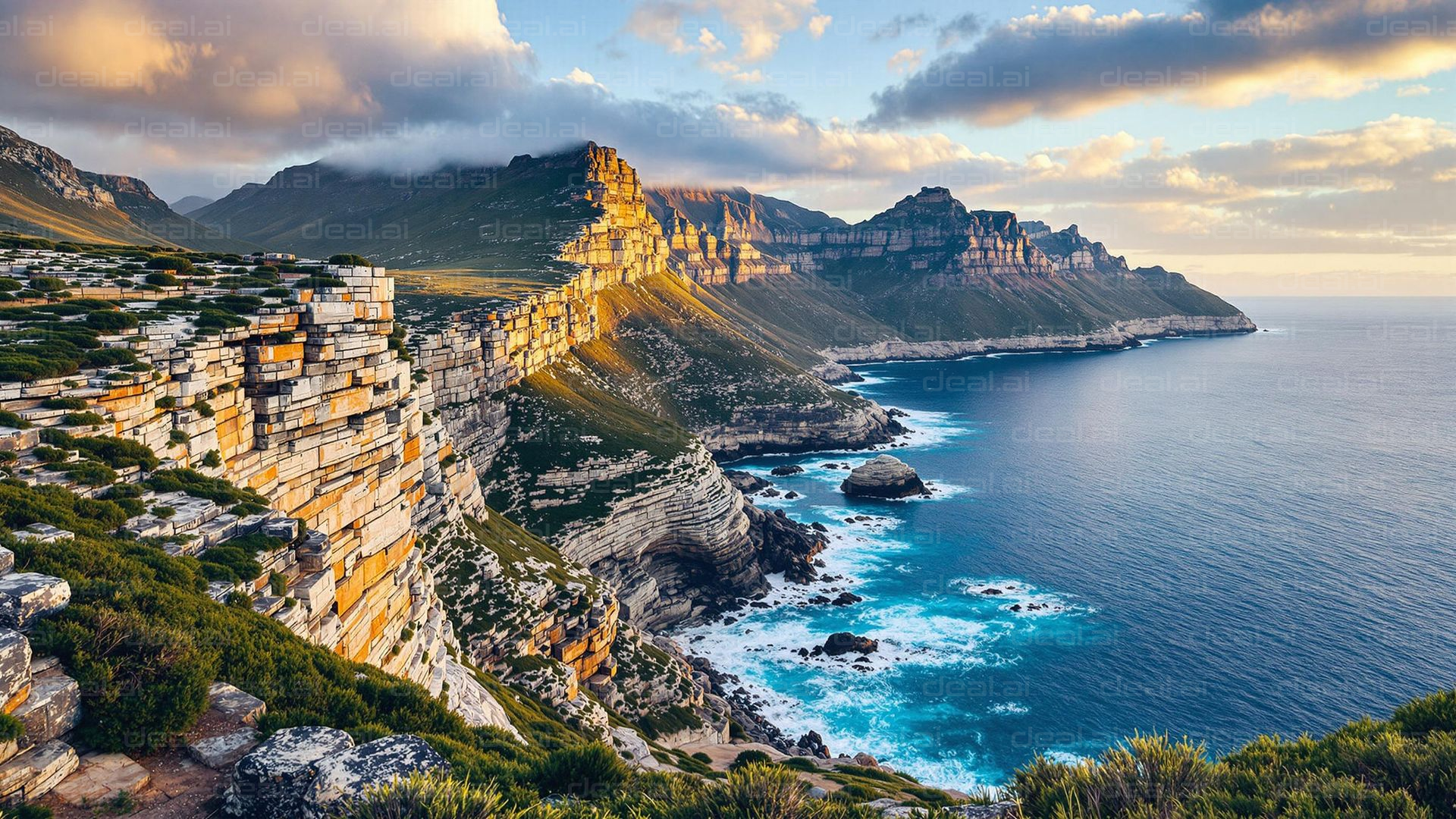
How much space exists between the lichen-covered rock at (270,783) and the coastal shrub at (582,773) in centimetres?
478

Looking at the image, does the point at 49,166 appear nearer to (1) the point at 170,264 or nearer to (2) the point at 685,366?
(2) the point at 685,366

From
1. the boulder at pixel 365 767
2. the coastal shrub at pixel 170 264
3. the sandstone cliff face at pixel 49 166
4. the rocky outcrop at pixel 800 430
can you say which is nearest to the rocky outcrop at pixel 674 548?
the coastal shrub at pixel 170 264

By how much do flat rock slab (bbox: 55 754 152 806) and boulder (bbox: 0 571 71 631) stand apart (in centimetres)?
222

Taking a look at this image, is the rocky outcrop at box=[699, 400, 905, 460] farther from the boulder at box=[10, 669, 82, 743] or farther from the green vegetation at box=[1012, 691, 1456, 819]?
the boulder at box=[10, 669, 82, 743]

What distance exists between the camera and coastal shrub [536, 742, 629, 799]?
14344 millimetres

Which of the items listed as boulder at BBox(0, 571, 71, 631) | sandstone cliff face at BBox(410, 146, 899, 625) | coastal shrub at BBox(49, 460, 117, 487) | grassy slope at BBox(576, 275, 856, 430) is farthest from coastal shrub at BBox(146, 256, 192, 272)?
grassy slope at BBox(576, 275, 856, 430)

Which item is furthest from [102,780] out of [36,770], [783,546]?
[783,546]

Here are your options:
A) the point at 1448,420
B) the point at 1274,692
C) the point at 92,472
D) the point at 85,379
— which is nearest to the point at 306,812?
the point at 92,472

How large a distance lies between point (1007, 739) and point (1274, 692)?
24.7m

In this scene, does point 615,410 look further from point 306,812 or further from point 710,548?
point 306,812

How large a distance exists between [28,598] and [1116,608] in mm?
88822

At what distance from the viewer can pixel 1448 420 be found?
168875mm

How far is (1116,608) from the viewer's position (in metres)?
79.1

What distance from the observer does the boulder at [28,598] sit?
10344 mm
